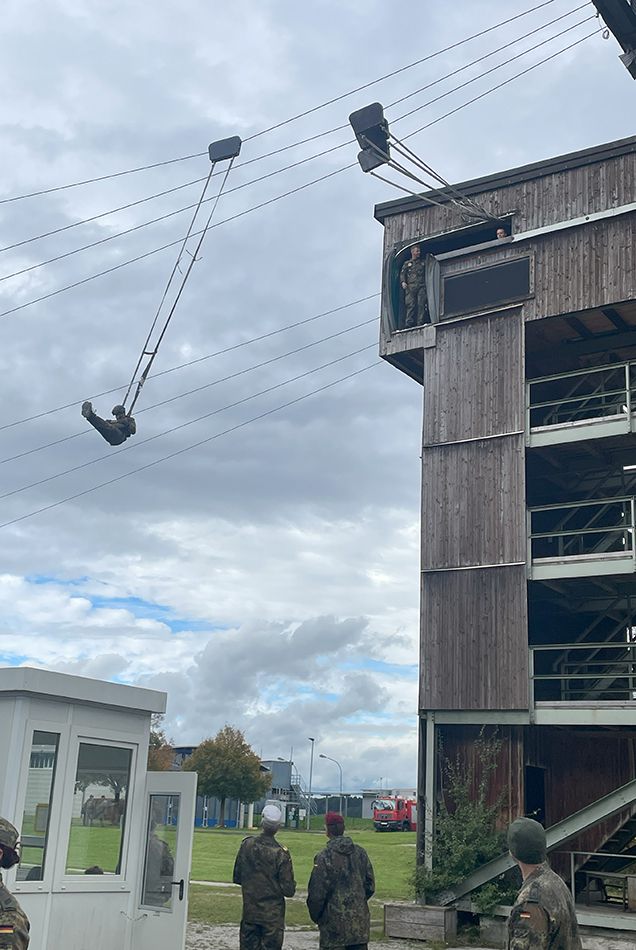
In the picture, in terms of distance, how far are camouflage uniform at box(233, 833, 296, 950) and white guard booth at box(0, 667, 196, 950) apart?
1.53 meters

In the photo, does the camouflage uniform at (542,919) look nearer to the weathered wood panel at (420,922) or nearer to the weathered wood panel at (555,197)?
the weathered wood panel at (420,922)

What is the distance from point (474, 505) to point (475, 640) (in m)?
2.63

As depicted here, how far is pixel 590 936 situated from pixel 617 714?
11.5 ft

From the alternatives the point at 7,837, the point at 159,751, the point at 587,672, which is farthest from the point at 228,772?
the point at 7,837

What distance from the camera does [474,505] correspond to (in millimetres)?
20578

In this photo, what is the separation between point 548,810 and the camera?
21.3 meters

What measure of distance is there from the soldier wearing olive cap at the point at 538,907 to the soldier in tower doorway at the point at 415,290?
58.2 feet

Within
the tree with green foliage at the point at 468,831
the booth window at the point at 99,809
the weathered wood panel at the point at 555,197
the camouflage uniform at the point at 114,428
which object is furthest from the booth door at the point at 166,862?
the weathered wood panel at the point at 555,197

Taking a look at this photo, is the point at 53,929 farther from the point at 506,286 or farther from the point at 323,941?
the point at 506,286

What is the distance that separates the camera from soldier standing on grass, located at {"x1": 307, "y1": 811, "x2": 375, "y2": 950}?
32.8 ft

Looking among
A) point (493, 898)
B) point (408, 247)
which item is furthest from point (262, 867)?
point (408, 247)

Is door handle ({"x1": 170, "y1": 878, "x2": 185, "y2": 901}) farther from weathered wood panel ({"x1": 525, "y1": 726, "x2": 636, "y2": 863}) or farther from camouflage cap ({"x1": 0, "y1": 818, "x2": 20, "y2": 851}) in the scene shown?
weathered wood panel ({"x1": 525, "y1": 726, "x2": 636, "y2": 863})

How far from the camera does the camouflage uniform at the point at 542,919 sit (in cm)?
550

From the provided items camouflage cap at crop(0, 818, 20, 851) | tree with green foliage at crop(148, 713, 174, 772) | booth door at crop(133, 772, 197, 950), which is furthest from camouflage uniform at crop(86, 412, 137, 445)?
tree with green foliage at crop(148, 713, 174, 772)
